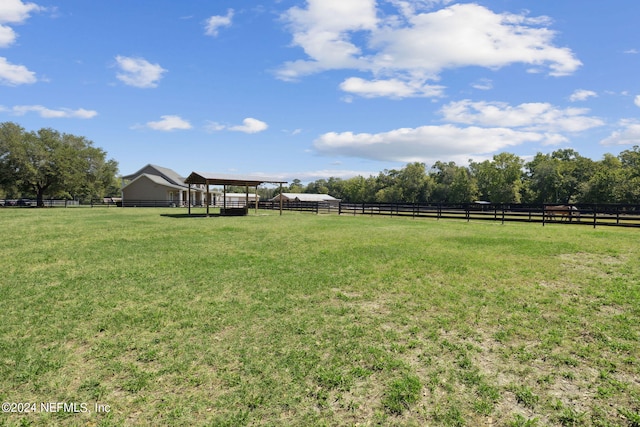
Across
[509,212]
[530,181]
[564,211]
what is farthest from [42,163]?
[530,181]

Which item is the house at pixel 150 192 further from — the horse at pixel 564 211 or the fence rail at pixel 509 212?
the horse at pixel 564 211

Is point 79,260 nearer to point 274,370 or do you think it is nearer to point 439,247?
point 274,370

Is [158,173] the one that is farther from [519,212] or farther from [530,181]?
[530,181]

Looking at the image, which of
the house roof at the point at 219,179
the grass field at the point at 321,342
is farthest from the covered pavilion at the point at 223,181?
the grass field at the point at 321,342

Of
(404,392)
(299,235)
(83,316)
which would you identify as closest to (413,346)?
(404,392)

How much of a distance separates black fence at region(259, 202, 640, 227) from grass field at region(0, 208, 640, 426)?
1109cm

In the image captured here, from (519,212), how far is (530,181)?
203ft

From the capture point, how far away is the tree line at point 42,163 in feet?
132

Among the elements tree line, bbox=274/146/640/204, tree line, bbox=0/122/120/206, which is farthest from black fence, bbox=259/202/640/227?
tree line, bbox=0/122/120/206

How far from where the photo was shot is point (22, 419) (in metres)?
3.03

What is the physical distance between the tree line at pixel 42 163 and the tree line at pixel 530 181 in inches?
1599

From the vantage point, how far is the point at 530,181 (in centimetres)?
7238

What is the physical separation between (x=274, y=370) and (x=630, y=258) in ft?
31.0

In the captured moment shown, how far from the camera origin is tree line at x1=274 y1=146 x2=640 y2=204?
Answer: 5319 cm
